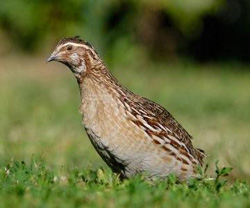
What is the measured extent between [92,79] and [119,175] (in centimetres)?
85

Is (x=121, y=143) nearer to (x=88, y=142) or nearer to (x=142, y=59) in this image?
(x=88, y=142)

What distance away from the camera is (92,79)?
326 inches

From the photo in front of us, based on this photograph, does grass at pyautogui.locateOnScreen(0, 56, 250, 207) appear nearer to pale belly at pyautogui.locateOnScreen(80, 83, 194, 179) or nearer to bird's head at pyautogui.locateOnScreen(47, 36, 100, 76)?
pale belly at pyautogui.locateOnScreen(80, 83, 194, 179)

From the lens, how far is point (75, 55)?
27.1 feet

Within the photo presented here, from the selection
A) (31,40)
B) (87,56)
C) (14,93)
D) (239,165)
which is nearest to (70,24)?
(31,40)

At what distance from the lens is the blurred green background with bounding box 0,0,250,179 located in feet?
47.4

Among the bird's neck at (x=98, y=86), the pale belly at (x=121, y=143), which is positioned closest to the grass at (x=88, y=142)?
the pale belly at (x=121, y=143)

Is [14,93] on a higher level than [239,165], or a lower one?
higher

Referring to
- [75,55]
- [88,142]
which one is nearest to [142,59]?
[88,142]

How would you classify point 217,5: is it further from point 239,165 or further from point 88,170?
point 88,170

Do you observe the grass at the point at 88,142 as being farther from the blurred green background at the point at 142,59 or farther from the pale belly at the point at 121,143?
the pale belly at the point at 121,143

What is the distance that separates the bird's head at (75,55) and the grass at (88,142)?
857 millimetres

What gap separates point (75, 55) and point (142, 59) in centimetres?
1573

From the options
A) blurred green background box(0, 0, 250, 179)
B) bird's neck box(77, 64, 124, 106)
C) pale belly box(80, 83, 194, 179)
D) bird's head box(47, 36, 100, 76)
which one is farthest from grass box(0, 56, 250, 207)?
bird's head box(47, 36, 100, 76)
